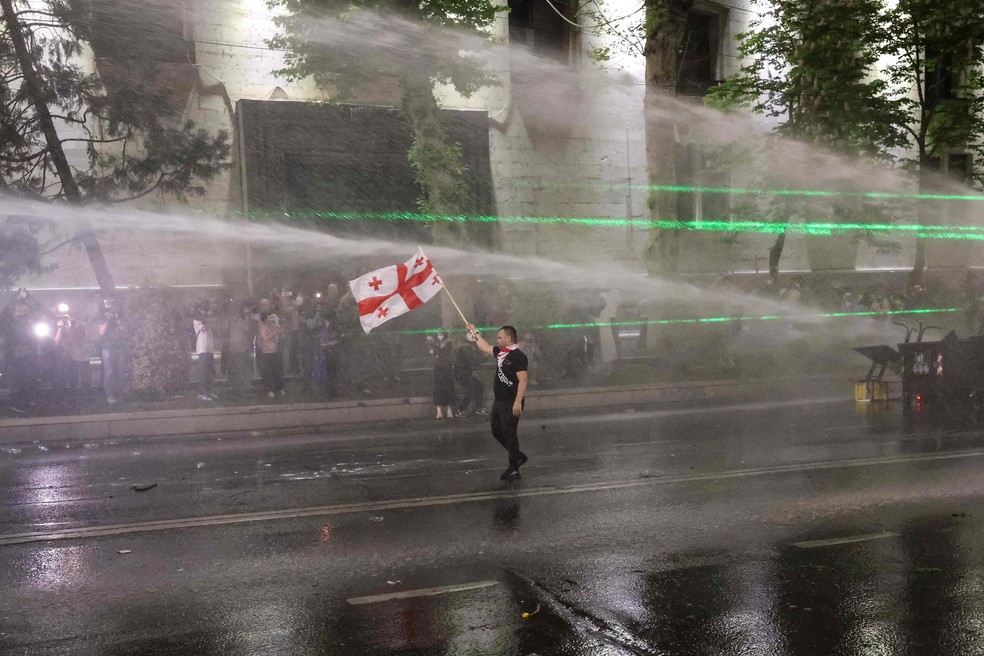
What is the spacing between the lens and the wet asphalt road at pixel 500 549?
5.36m

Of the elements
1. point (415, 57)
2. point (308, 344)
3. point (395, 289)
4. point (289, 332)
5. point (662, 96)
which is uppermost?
point (415, 57)

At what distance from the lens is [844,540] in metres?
7.30

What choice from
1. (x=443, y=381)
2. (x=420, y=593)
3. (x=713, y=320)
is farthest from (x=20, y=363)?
(x=713, y=320)

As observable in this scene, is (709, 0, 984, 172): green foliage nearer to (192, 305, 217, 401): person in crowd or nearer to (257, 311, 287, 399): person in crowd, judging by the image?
(257, 311, 287, 399): person in crowd

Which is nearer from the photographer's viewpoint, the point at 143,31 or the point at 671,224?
the point at 671,224

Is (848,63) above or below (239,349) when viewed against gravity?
above

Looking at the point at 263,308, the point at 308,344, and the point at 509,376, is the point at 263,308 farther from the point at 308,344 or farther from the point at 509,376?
the point at 509,376

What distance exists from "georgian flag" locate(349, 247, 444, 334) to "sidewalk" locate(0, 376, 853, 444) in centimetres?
467

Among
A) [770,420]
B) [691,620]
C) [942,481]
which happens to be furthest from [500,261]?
[691,620]

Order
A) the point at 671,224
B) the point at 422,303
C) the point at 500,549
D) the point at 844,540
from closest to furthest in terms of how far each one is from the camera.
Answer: the point at 500,549 < the point at 844,540 < the point at 422,303 < the point at 671,224

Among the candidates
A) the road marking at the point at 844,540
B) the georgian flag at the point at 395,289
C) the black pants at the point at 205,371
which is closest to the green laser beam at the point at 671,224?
the black pants at the point at 205,371

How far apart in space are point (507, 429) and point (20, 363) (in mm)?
8288

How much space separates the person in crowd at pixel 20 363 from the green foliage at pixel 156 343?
4.35 feet

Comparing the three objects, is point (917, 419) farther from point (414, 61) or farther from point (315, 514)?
point (414, 61)
